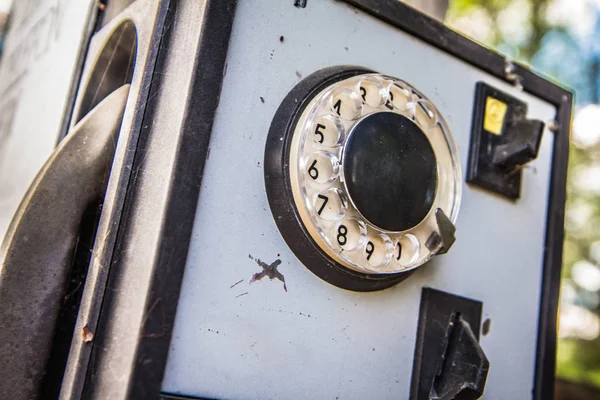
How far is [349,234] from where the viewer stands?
34.4 inches

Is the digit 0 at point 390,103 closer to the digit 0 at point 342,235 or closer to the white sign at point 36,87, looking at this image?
the digit 0 at point 342,235

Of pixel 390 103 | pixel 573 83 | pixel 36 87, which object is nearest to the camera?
pixel 390 103

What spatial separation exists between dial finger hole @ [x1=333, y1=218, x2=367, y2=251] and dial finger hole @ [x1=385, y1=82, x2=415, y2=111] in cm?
21

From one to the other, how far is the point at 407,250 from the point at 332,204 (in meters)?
0.16

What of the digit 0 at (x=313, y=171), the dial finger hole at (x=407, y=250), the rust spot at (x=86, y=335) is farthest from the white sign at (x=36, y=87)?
the dial finger hole at (x=407, y=250)

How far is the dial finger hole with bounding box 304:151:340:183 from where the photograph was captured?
33.5 inches

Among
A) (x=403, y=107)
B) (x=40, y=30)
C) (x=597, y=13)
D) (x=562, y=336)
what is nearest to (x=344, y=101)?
(x=403, y=107)

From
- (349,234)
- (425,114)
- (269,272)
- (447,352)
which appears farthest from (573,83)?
(269,272)

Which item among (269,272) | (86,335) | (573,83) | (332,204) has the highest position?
(573,83)

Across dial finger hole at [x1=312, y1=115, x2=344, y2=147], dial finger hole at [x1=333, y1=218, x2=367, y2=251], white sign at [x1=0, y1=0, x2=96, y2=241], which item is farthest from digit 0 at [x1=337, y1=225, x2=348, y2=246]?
white sign at [x1=0, y1=0, x2=96, y2=241]

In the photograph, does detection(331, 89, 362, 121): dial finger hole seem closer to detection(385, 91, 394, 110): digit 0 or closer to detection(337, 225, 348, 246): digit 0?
detection(385, 91, 394, 110): digit 0

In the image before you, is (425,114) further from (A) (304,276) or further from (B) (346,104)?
(A) (304,276)

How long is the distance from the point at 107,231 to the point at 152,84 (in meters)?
0.21

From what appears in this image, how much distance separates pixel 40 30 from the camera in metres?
1.42
